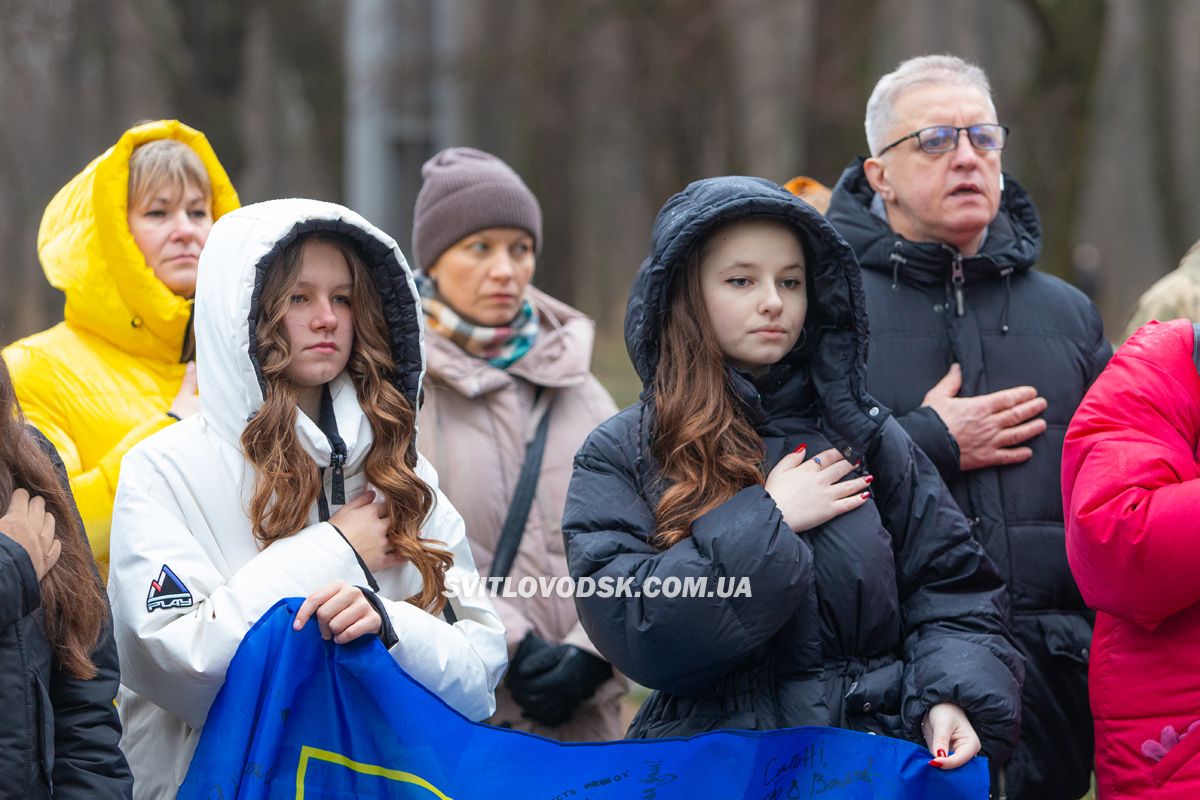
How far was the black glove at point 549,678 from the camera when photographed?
14.6 feet

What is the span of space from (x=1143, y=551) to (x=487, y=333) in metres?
2.18

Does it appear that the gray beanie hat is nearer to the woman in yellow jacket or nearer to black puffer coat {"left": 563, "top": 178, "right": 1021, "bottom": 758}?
the woman in yellow jacket

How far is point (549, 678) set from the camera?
4.46m

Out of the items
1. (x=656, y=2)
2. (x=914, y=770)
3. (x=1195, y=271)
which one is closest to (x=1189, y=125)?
(x=656, y=2)

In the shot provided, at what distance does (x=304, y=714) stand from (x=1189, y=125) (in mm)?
23088

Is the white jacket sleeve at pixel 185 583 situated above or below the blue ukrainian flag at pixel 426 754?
above

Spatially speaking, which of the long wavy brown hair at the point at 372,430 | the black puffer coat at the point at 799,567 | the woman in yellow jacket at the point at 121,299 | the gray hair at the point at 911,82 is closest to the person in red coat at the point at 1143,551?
the black puffer coat at the point at 799,567

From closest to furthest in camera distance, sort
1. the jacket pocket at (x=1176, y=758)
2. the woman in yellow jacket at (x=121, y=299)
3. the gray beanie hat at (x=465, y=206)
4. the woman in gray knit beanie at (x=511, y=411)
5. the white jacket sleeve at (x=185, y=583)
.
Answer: the white jacket sleeve at (x=185, y=583) < the jacket pocket at (x=1176, y=758) < the woman in yellow jacket at (x=121, y=299) < the woman in gray knit beanie at (x=511, y=411) < the gray beanie hat at (x=465, y=206)

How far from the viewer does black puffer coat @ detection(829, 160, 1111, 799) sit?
13.2 feet

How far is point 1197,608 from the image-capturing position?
3402mm

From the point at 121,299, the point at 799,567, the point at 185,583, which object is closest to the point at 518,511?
the point at 121,299

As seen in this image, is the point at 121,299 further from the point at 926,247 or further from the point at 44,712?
the point at 926,247

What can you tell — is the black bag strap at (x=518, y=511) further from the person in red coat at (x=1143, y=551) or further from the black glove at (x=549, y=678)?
the person in red coat at (x=1143, y=551)

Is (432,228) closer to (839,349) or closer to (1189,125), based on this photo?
(839,349)
